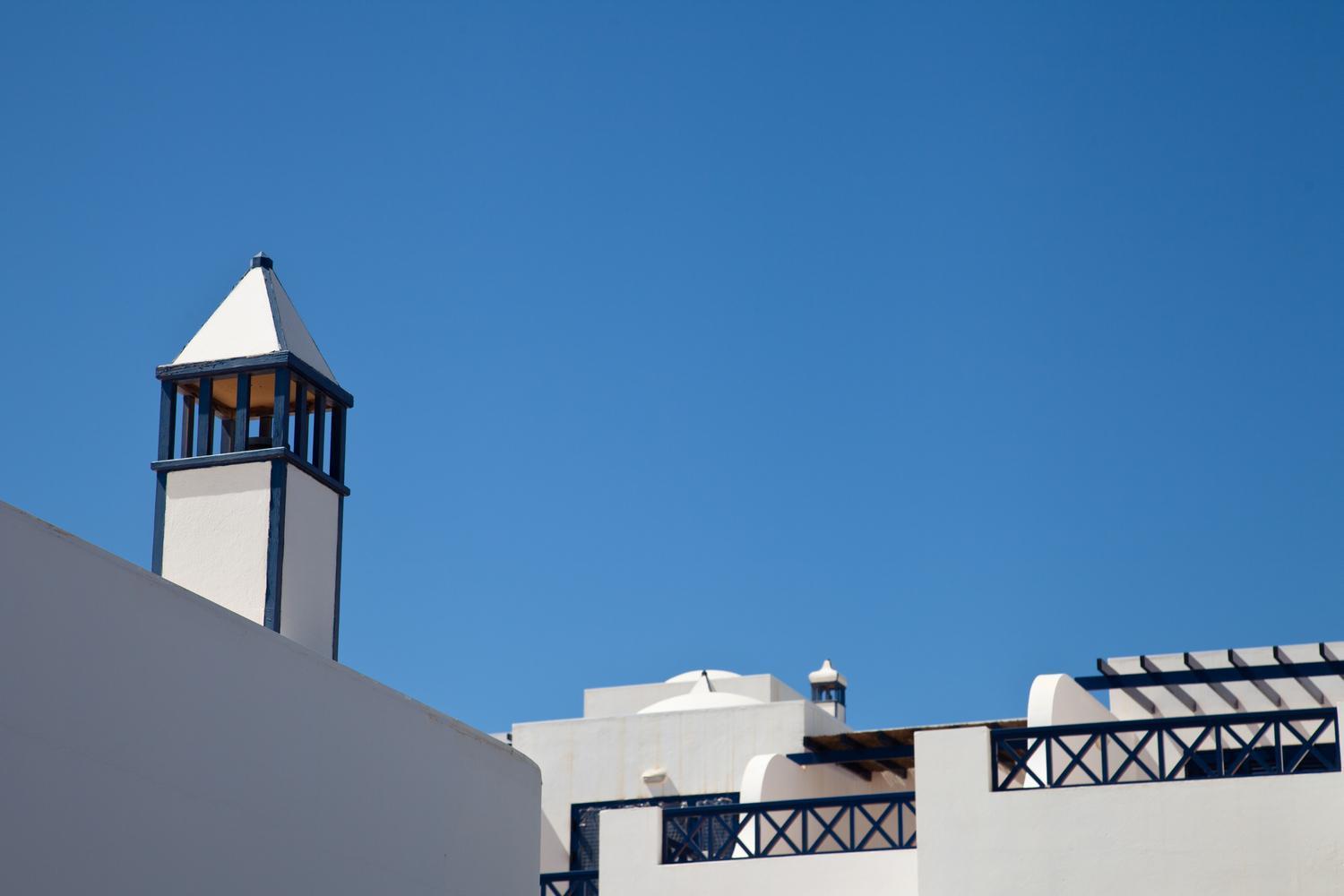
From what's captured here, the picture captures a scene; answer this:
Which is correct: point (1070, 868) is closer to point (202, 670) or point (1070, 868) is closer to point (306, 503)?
point (306, 503)

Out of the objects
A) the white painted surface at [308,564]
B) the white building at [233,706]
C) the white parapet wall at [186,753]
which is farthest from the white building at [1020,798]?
the white parapet wall at [186,753]

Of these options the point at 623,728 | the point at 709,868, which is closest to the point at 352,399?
the point at 709,868

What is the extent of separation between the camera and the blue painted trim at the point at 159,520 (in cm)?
1225

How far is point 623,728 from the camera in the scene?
915 inches

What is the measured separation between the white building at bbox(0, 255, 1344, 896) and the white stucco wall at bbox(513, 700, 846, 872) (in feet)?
4.13

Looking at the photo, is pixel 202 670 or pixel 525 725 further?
pixel 525 725

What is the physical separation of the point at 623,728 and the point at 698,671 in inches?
311

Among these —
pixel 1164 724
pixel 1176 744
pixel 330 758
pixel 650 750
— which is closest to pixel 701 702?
pixel 650 750

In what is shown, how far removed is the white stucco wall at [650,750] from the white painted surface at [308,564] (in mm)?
10135

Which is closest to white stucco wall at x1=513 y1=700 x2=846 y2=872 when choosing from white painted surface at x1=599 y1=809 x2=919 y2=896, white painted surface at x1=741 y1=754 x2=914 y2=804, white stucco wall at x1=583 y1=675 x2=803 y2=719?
white painted surface at x1=741 y1=754 x2=914 y2=804

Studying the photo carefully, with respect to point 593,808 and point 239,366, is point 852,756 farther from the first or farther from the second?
point 239,366

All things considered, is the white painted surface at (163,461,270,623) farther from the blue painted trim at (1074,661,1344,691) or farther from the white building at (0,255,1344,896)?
the blue painted trim at (1074,661,1344,691)

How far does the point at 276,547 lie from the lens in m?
11.9

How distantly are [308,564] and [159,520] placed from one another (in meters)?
1.12
